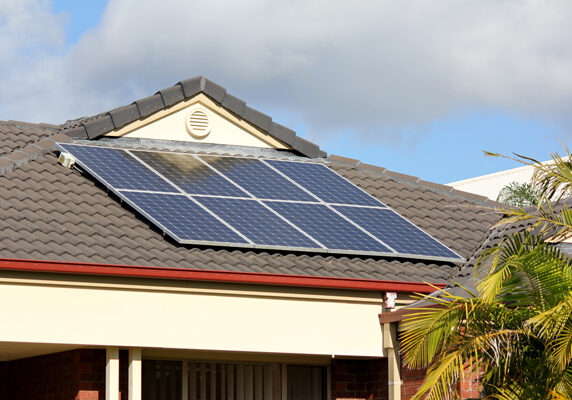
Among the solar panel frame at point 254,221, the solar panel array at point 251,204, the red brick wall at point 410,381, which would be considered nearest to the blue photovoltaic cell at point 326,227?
the solar panel array at point 251,204

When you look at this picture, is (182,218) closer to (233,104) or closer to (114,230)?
(114,230)

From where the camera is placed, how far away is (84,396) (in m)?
14.8

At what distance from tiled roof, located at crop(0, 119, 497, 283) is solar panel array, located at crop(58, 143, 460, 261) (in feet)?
0.63

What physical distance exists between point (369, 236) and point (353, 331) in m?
2.06

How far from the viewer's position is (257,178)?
18.3m

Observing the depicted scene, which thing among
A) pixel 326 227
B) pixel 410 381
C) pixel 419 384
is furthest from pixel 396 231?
pixel 419 384

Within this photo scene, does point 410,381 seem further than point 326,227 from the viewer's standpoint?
No

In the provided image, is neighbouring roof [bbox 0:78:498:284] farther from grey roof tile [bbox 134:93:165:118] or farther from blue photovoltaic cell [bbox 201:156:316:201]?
blue photovoltaic cell [bbox 201:156:316:201]

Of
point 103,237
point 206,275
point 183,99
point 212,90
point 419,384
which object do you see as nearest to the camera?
point 206,275

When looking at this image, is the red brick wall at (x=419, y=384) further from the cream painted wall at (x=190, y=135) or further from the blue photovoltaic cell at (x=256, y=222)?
the cream painted wall at (x=190, y=135)

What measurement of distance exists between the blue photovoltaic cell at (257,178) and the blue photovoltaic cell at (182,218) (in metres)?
1.59

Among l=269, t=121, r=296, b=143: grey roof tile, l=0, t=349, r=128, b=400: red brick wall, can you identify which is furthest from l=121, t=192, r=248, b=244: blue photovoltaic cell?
l=269, t=121, r=296, b=143: grey roof tile

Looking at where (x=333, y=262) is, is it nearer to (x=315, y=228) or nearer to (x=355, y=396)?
(x=315, y=228)

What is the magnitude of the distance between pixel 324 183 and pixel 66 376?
6.21 meters
